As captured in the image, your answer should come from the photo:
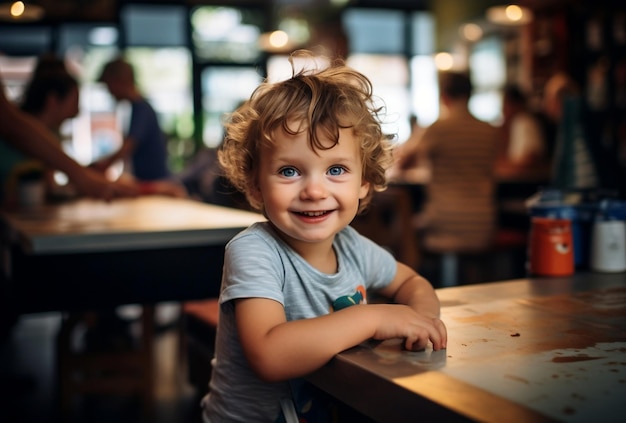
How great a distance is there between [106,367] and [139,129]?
2390 millimetres

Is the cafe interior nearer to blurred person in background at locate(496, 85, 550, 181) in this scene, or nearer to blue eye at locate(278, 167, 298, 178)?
blurred person in background at locate(496, 85, 550, 181)

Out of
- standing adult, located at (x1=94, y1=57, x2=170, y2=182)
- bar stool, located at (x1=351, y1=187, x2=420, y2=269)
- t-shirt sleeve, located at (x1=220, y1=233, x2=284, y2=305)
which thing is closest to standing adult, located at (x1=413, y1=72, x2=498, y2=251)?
bar stool, located at (x1=351, y1=187, x2=420, y2=269)

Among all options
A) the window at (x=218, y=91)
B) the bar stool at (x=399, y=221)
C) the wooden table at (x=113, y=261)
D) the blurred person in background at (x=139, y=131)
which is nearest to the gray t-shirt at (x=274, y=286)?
the wooden table at (x=113, y=261)

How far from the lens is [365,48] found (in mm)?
10617

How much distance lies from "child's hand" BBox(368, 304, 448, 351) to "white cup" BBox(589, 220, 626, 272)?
0.76m

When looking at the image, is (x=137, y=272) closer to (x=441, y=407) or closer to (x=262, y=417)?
(x=262, y=417)

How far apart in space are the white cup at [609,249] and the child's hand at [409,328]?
0.76 m

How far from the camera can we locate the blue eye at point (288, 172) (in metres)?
1.13

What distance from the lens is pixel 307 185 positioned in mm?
1114

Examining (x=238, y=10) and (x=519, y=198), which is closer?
(x=519, y=198)

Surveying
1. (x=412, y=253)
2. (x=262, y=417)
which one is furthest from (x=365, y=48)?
(x=262, y=417)

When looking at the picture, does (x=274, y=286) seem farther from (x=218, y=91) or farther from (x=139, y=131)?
(x=218, y=91)

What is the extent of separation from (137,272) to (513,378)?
1594mm

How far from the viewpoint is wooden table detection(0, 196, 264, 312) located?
212 cm
